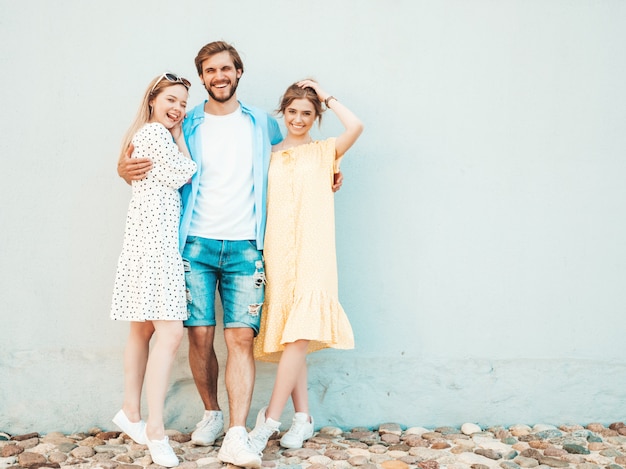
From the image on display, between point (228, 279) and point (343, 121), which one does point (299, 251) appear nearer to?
point (228, 279)

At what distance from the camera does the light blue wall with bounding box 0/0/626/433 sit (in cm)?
366

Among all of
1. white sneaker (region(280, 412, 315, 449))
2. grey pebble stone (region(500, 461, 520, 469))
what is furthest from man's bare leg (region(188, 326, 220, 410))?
grey pebble stone (region(500, 461, 520, 469))

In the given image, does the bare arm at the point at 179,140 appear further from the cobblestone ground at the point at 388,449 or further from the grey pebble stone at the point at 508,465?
the grey pebble stone at the point at 508,465

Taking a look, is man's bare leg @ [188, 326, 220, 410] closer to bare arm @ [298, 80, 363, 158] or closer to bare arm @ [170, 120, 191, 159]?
bare arm @ [170, 120, 191, 159]

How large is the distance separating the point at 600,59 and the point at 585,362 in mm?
1687

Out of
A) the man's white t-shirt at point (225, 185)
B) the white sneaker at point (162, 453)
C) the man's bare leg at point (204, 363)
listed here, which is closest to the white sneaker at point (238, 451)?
the white sneaker at point (162, 453)

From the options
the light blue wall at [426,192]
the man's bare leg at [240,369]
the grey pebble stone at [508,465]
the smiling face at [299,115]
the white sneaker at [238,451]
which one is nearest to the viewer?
the white sneaker at [238,451]

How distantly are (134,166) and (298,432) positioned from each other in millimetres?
1516

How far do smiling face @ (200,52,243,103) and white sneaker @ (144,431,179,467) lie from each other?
163cm

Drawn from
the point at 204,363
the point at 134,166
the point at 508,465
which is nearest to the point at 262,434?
the point at 204,363

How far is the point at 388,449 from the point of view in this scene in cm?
340

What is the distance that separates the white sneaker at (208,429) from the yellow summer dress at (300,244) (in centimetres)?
43

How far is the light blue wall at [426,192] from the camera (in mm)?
3664

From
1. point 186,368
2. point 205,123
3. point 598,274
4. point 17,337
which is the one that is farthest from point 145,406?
point 598,274
